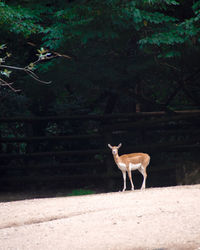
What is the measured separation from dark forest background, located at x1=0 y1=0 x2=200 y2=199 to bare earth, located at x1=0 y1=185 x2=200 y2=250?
3.70 metres

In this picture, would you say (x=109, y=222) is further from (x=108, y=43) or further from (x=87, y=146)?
(x=87, y=146)

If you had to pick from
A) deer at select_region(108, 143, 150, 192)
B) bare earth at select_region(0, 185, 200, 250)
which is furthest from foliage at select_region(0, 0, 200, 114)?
bare earth at select_region(0, 185, 200, 250)

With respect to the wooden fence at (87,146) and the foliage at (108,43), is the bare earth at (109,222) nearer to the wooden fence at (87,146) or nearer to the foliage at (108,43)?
the foliage at (108,43)

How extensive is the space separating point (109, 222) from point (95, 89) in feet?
25.4

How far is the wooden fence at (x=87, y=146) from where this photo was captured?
13.4 m

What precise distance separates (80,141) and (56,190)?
1686 mm

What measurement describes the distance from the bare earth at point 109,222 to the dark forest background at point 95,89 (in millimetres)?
3703

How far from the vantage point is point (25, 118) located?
13.8 meters

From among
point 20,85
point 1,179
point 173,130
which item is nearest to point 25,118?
point 20,85

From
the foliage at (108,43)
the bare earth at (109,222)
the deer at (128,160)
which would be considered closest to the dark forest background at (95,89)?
the foliage at (108,43)

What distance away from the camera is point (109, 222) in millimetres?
6508

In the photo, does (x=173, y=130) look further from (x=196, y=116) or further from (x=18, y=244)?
(x=18, y=244)

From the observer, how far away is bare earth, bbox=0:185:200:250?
5.61 meters

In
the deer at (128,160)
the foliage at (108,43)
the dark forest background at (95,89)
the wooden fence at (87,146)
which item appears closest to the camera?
the deer at (128,160)
